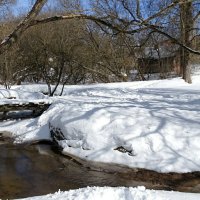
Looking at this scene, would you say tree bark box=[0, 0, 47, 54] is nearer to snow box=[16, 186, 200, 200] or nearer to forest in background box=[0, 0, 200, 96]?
snow box=[16, 186, 200, 200]

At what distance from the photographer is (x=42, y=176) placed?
8.84m

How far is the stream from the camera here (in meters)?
7.98

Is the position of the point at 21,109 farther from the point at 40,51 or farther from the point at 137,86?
→ the point at 40,51

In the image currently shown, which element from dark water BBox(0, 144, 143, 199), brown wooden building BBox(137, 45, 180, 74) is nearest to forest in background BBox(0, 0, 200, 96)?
brown wooden building BBox(137, 45, 180, 74)

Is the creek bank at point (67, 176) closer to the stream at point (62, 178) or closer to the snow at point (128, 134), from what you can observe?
the stream at point (62, 178)

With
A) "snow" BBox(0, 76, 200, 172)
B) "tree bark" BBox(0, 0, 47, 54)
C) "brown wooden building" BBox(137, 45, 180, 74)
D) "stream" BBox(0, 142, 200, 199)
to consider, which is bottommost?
"stream" BBox(0, 142, 200, 199)

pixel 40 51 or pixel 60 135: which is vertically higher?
pixel 40 51

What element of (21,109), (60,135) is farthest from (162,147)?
(21,109)

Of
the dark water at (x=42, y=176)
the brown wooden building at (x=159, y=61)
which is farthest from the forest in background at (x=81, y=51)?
the dark water at (x=42, y=176)

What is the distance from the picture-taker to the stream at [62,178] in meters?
7.98

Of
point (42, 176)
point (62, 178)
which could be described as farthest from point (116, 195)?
point (42, 176)

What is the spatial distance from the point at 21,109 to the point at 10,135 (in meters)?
1.71

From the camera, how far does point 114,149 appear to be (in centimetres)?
989

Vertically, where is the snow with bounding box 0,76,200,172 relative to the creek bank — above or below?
above
